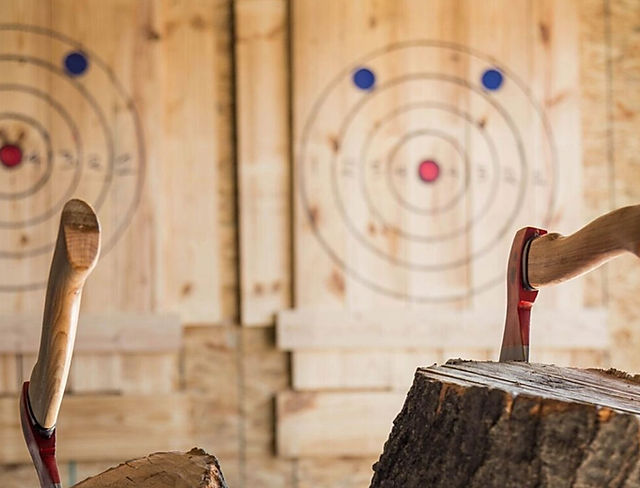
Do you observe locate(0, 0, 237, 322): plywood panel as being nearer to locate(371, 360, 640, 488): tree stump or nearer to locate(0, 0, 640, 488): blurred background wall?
locate(0, 0, 640, 488): blurred background wall

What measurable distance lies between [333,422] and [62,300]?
4.47 feet

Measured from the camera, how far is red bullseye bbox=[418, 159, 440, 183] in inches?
83.0

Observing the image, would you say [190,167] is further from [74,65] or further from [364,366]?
[364,366]

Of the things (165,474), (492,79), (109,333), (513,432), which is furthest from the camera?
(492,79)

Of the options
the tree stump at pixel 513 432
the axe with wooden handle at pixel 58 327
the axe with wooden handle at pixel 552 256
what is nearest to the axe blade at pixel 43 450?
the axe with wooden handle at pixel 58 327

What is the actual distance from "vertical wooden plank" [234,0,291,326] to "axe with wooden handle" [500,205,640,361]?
3.64 ft

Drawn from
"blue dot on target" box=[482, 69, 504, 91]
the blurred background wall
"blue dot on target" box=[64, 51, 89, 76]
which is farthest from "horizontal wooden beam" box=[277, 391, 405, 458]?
"blue dot on target" box=[64, 51, 89, 76]

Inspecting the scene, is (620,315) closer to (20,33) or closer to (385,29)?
(385,29)

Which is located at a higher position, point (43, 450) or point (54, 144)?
point (54, 144)

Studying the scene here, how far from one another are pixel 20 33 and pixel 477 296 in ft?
4.32

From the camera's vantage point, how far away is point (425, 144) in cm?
211

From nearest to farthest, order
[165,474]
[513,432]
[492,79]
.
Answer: [513,432] < [165,474] < [492,79]

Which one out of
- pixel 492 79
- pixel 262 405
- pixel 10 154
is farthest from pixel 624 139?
pixel 10 154

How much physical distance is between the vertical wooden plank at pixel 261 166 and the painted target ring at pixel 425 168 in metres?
0.07
